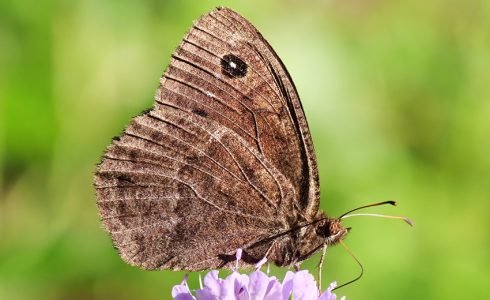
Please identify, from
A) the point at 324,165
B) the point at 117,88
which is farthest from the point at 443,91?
the point at 117,88

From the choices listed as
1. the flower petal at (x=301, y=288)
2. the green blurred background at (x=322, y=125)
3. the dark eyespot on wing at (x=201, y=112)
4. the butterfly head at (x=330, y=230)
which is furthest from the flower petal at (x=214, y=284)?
the green blurred background at (x=322, y=125)

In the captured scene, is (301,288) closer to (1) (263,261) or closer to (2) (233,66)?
(1) (263,261)

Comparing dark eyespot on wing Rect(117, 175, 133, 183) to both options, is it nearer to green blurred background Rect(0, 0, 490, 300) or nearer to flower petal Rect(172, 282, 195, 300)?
flower petal Rect(172, 282, 195, 300)

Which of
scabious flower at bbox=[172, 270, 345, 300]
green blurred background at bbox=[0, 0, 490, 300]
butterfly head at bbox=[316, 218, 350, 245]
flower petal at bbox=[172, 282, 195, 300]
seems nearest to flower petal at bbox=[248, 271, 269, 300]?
scabious flower at bbox=[172, 270, 345, 300]

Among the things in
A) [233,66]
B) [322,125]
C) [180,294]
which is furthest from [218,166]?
[322,125]

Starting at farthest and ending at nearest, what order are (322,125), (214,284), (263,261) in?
(322,125), (263,261), (214,284)

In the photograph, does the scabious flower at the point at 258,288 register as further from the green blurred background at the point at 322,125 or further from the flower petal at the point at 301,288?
the green blurred background at the point at 322,125

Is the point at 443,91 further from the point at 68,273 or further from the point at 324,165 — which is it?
the point at 68,273

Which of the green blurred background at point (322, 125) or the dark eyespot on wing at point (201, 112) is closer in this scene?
the dark eyespot on wing at point (201, 112)
